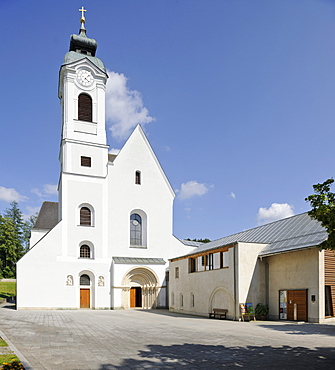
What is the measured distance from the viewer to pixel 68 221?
35781 millimetres

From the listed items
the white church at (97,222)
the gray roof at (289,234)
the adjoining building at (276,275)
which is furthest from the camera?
the white church at (97,222)

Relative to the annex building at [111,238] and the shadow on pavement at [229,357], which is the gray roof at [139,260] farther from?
the shadow on pavement at [229,357]

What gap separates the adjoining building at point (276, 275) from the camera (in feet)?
68.1

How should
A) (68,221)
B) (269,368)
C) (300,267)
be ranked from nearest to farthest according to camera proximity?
(269,368), (300,267), (68,221)

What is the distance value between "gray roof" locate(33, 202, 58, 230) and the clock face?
1813 cm

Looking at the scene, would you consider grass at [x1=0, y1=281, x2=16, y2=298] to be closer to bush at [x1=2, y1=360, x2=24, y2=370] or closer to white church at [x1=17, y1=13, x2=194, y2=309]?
white church at [x1=17, y1=13, x2=194, y2=309]

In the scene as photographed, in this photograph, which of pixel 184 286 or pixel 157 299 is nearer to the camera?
pixel 184 286

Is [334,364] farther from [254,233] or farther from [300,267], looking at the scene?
[254,233]

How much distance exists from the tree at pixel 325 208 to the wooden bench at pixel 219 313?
14.7m

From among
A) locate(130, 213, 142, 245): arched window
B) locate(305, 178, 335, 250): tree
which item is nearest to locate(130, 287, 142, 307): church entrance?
locate(130, 213, 142, 245): arched window

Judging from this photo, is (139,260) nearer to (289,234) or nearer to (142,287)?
(142,287)

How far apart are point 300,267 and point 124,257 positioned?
774 inches

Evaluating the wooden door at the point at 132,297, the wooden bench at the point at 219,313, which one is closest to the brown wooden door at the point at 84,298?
the wooden door at the point at 132,297

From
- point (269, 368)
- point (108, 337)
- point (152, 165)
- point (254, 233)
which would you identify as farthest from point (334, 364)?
point (152, 165)
